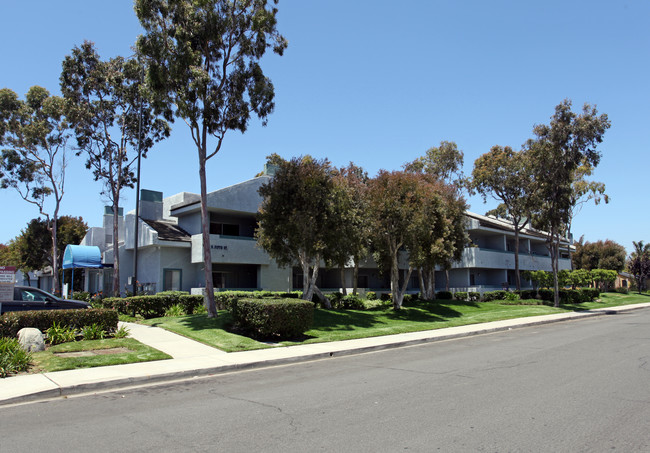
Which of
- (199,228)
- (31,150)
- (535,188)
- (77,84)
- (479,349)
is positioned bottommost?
(479,349)

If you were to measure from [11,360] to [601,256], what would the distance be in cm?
7533

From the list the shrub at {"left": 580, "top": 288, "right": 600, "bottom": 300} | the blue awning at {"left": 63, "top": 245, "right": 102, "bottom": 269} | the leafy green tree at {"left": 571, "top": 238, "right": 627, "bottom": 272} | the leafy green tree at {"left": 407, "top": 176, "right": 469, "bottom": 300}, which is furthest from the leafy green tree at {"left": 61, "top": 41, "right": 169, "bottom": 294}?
the leafy green tree at {"left": 571, "top": 238, "right": 627, "bottom": 272}

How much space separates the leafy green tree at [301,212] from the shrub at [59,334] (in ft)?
31.4

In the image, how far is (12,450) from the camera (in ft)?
17.6

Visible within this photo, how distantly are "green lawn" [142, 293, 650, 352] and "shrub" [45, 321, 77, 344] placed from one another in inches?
133

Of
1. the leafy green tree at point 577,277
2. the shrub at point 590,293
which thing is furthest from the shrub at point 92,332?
the leafy green tree at point 577,277

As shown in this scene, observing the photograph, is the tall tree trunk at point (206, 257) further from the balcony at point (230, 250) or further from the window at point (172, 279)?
the window at point (172, 279)

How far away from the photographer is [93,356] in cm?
1137

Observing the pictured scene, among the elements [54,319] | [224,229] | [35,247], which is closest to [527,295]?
[224,229]

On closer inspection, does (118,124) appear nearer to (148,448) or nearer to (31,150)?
(31,150)

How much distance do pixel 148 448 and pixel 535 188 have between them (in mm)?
34609

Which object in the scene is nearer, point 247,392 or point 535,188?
point 247,392

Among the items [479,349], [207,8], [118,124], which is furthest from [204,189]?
[118,124]

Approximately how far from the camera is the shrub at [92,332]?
13969 mm
